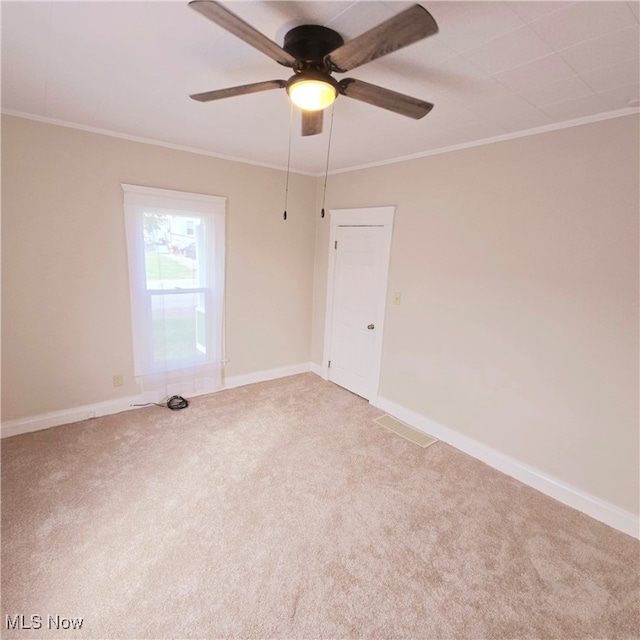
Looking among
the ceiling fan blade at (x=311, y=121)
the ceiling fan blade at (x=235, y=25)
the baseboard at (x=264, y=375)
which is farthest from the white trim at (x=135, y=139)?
the baseboard at (x=264, y=375)

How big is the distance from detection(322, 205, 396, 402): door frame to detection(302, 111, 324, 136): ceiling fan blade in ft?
5.68

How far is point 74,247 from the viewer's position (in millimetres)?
2879

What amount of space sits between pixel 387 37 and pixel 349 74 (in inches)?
30.9

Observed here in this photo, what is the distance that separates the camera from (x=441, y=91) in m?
1.88

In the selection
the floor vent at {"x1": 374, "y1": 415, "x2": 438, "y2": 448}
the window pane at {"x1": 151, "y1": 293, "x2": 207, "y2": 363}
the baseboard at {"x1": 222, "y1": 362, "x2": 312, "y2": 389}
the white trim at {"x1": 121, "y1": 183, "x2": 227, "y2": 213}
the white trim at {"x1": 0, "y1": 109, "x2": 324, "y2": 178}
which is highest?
the white trim at {"x1": 0, "y1": 109, "x2": 324, "y2": 178}

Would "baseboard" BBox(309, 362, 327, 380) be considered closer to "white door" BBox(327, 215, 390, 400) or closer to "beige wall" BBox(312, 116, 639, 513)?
"white door" BBox(327, 215, 390, 400)

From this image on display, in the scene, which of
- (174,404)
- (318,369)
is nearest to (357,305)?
(318,369)

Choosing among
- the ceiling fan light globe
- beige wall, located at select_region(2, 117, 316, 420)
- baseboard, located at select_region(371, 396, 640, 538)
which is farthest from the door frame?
the ceiling fan light globe

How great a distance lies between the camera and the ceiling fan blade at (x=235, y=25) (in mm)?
1009

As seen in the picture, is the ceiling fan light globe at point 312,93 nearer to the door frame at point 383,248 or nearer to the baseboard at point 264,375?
the door frame at point 383,248

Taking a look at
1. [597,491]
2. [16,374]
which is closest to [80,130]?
[16,374]

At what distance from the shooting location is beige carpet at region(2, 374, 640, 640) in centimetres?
159

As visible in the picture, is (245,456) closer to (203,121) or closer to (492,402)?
(492,402)

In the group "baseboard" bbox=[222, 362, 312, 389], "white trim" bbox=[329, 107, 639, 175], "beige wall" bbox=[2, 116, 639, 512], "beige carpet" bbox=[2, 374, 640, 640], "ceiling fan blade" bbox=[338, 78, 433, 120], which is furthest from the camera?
"baseboard" bbox=[222, 362, 312, 389]
